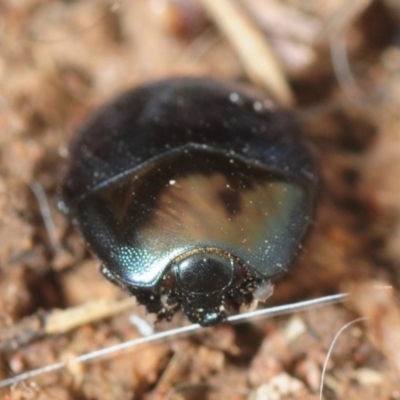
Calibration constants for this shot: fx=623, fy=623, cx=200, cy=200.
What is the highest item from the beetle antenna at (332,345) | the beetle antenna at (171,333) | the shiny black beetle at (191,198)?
the shiny black beetle at (191,198)

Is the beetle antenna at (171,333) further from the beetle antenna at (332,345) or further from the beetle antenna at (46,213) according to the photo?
the beetle antenna at (46,213)

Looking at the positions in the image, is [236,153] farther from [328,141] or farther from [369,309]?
[328,141]

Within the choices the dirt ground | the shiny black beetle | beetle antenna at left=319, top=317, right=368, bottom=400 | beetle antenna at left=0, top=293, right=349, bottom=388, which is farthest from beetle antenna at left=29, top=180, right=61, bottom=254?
beetle antenna at left=319, top=317, right=368, bottom=400

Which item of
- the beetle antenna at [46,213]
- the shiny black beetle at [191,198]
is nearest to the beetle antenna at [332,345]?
the shiny black beetle at [191,198]

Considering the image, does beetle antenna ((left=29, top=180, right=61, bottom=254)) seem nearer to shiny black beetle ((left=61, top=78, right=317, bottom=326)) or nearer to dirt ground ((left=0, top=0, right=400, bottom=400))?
dirt ground ((left=0, top=0, right=400, bottom=400))

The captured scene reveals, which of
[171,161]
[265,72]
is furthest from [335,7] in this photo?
[171,161]

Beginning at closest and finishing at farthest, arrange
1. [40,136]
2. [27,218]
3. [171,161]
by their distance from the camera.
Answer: [171,161] < [27,218] < [40,136]
